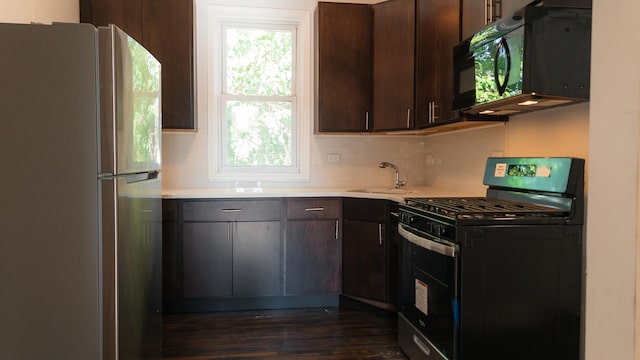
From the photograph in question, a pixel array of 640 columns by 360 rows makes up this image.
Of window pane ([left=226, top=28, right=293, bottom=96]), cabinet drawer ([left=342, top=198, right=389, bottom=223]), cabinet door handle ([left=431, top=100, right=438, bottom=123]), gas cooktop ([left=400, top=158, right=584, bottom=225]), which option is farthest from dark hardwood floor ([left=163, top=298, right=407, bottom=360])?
window pane ([left=226, top=28, right=293, bottom=96])

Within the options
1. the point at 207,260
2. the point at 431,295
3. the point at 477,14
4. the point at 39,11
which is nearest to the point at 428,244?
the point at 431,295

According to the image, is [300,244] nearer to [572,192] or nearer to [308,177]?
[308,177]

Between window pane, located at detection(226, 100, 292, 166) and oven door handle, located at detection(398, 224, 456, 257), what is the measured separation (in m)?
1.63

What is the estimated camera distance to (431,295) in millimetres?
2037

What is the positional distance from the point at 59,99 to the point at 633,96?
5.24ft

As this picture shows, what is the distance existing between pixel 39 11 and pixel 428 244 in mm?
2535

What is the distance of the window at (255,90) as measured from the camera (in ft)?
11.7

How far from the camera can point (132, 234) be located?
166cm

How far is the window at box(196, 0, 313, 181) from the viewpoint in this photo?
11.7ft

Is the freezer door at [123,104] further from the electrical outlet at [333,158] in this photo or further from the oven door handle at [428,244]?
the electrical outlet at [333,158]

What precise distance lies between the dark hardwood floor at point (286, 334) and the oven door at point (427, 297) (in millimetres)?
284

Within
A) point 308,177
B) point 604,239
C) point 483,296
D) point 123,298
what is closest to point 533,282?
point 483,296

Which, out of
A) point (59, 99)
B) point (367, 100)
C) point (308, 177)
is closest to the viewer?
point (59, 99)

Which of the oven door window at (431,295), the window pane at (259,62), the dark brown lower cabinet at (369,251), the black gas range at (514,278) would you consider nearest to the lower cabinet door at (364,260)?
the dark brown lower cabinet at (369,251)
